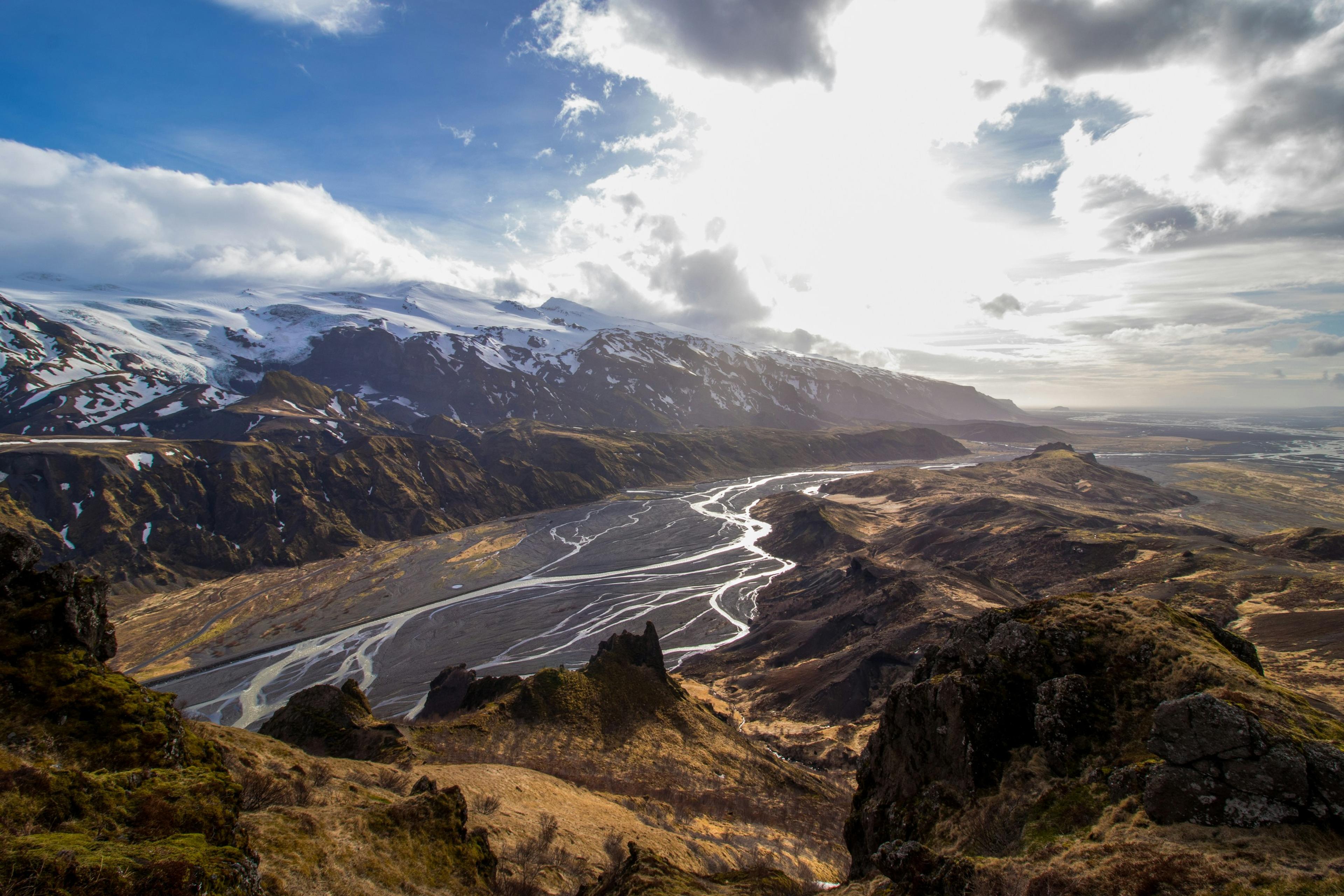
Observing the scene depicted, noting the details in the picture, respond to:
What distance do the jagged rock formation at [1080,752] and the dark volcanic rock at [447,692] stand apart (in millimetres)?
39420

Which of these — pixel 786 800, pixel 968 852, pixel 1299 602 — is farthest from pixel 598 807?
pixel 1299 602

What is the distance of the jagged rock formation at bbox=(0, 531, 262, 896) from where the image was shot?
969 centimetres

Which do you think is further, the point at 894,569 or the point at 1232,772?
the point at 894,569

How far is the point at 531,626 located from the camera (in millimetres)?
83375

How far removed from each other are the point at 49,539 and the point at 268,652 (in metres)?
68.4

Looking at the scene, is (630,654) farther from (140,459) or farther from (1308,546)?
(140,459)

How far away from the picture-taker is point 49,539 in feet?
344

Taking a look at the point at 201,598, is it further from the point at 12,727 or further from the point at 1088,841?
the point at 1088,841

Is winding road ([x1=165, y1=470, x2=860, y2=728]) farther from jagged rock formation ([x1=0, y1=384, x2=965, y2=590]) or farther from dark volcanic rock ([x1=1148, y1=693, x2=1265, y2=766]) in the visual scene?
dark volcanic rock ([x1=1148, y1=693, x2=1265, y2=766])

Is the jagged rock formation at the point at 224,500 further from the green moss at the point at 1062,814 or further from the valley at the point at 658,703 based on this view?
the green moss at the point at 1062,814

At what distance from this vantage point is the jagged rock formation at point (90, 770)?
9.69 metres

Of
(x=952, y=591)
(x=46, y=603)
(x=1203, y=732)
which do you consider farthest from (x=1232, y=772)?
(x=952, y=591)

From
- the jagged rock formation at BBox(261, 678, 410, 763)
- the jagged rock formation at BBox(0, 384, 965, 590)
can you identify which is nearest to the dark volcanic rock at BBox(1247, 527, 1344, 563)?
the jagged rock formation at BBox(261, 678, 410, 763)

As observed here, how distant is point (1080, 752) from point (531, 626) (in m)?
75.9
